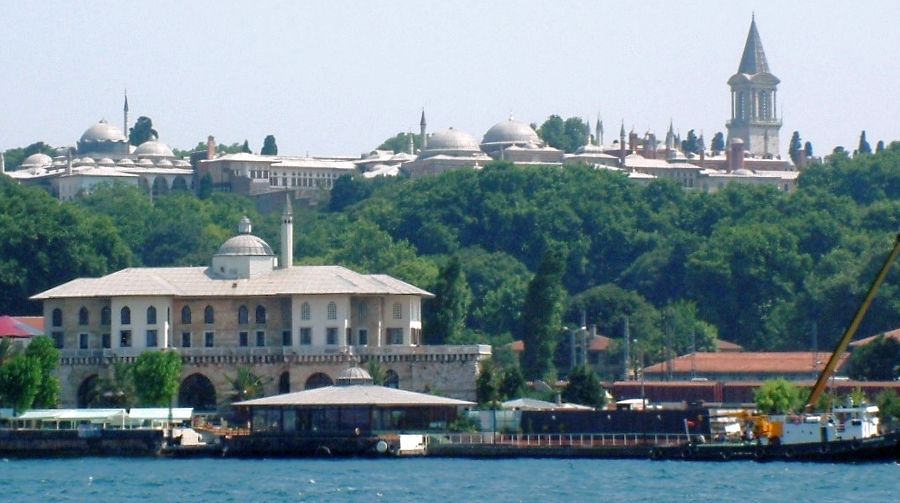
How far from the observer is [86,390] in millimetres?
97250

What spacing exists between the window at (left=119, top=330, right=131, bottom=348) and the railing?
15497mm

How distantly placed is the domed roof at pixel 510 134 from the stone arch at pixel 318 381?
294ft

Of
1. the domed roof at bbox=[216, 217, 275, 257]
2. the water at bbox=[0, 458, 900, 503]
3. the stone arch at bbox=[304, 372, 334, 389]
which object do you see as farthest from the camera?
the domed roof at bbox=[216, 217, 275, 257]

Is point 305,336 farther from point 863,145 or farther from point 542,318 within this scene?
point 863,145

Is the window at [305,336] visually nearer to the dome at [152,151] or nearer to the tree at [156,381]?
the tree at [156,381]

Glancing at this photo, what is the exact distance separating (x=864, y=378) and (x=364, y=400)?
22688mm

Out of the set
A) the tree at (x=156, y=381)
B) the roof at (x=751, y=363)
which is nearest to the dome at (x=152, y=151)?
the roof at (x=751, y=363)

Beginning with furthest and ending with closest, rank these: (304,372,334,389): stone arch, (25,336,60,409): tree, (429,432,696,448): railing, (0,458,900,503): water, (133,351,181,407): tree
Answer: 1. (304,372,334,389): stone arch
2. (25,336,60,409): tree
3. (133,351,181,407): tree
4. (429,432,696,448): railing
5. (0,458,900,503): water

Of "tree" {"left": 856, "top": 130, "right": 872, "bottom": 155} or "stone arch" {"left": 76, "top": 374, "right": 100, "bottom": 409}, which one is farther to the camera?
"tree" {"left": 856, "top": 130, "right": 872, "bottom": 155}

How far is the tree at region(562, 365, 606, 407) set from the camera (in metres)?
95.0

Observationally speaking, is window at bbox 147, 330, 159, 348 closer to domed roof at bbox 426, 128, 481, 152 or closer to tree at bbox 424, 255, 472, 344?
tree at bbox 424, 255, 472, 344

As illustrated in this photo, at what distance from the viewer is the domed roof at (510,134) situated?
186625mm

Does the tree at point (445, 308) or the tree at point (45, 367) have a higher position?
the tree at point (445, 308)

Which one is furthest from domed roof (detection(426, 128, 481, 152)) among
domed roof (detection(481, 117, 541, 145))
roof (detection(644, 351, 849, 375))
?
roof (detection(644, 351, 849, 375))
